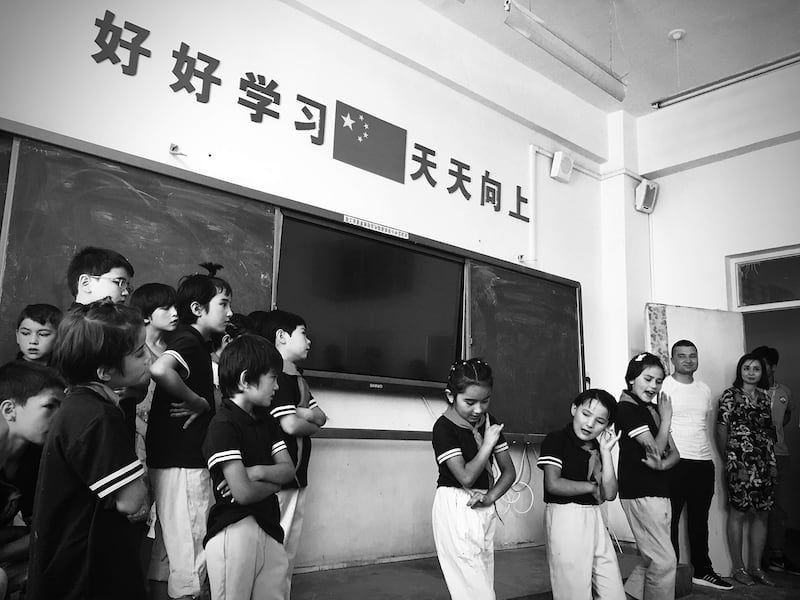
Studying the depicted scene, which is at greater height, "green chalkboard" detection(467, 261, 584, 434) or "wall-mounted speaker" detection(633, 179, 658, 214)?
"wall-mounted speaker" detection(633, 179, 658, 214)

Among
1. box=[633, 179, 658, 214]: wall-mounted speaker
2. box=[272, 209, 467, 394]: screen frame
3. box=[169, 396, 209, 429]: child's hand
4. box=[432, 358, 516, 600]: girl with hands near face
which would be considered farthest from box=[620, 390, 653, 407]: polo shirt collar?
box=[633, 179, 658, 214]: wall-mounted speaker

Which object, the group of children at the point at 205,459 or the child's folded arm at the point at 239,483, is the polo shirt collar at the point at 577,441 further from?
the child's folded arm at the point at 239,483

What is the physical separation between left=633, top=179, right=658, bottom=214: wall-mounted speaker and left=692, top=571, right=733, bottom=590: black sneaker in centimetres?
295

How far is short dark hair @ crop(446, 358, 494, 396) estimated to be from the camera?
234 centimetres

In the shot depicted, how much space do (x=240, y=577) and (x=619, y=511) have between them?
153 inches

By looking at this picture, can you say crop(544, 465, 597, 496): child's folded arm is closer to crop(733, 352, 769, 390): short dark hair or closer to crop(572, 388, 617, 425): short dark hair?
crop(572, 388, 617, 425): short dark hair

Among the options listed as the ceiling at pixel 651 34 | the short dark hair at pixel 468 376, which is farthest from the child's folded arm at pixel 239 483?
the ceiling at pixel 651 34

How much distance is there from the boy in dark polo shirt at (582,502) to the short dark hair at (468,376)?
50 cm

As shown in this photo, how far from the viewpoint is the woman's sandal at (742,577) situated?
12.8ft

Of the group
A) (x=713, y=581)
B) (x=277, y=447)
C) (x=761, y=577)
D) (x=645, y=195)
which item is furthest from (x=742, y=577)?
(x=277, y=447)

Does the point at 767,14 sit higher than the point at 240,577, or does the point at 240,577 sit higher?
the point at 767,14

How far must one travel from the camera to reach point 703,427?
4043 millimetres

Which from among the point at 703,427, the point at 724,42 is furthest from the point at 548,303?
the point at 724,42

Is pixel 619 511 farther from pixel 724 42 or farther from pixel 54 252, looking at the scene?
pixel 54 252
